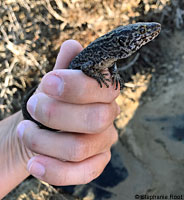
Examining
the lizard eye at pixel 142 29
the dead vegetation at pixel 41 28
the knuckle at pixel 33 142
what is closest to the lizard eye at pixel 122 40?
the lizard eye at pixel 142 29

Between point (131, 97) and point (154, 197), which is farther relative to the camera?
point (131, 97)

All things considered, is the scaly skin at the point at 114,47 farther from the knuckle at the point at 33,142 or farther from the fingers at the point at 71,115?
the knuckle at the point at 33,142

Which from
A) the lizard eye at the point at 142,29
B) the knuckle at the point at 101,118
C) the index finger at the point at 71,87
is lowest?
the knuckle at the point at 101,118

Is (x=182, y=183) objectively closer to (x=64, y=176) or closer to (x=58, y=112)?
(x=64, y=176)

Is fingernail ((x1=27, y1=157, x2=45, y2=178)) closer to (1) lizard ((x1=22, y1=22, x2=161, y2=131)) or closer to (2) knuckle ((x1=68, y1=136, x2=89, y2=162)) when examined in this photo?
(2) knuckle ((x1=68, y1=136, x2=89, y2=162))

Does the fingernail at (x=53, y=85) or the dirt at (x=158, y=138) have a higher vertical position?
the fingernail at (x=53, y=85)

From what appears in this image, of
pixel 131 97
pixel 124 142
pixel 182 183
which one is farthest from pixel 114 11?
pixel 182 183

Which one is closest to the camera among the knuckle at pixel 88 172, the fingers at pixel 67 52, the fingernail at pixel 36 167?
the fingernail at pixel 36 167
